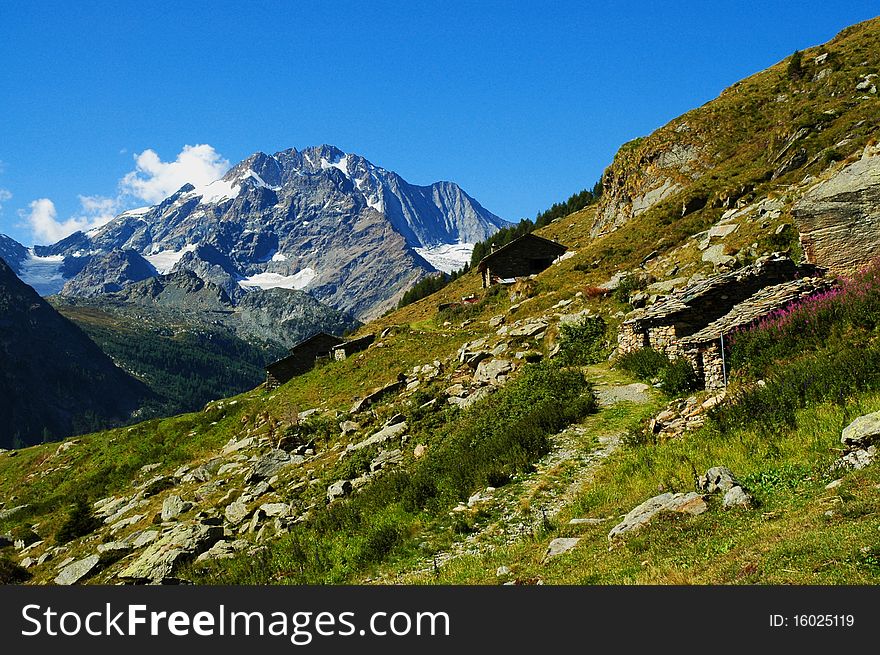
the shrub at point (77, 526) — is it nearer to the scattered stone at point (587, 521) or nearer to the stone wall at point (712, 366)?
the scattered stone at point (587, 521)

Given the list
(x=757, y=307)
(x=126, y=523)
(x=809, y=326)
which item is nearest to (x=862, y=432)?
(x=809, y=326)

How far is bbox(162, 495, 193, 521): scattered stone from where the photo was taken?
21781 millimetres

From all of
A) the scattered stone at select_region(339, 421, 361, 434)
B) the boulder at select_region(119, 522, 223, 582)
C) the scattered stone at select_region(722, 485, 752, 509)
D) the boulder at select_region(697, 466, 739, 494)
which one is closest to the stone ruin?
the boulder at select_region(697, 466, 739, 494)

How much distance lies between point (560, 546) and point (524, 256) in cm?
4635

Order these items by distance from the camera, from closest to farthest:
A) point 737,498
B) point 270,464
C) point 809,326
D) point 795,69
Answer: point 737,498, point 809,326, point 270,464, point 795,69

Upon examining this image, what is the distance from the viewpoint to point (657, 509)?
915 cm

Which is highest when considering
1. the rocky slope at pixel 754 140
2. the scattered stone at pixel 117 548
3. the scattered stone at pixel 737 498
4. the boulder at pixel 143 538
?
the rocky slope at pixel 754 140

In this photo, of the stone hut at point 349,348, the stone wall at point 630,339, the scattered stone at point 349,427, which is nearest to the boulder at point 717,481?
the stone wall at point 630,339

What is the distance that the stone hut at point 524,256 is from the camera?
5344 centimetres

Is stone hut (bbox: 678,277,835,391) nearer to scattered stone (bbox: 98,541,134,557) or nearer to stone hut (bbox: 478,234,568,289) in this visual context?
scattered stone (bbox: 98,541,134,557)

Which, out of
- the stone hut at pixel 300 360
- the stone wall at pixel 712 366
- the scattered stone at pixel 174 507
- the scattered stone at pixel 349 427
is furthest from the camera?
the stone hut at pixel 300 360

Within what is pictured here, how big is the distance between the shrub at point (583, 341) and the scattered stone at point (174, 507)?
54.4 ft

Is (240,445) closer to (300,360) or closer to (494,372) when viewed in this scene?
(494,372)

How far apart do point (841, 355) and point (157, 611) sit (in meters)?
14.3
